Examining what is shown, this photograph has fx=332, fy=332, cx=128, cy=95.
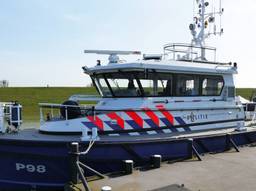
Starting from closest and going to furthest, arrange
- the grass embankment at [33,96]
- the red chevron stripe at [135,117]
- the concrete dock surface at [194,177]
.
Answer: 1. the concrete dock surface at [194,177]
2. the red chevron stripe at [135,117]
3. the grass embankment at [33,96]

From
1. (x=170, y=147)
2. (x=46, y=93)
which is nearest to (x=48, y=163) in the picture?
(x=170, y=147)

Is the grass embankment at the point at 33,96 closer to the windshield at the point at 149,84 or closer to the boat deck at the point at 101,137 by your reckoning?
the windshield at the point at 149,84

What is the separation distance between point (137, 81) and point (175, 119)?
1.33 m

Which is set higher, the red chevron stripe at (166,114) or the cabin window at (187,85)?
the cabin window at (187,85)

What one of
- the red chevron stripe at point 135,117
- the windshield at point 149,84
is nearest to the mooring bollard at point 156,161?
the red chevron stripe at point 135,117

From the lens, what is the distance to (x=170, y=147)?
7.27 meters

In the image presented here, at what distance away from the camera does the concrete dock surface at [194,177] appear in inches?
212

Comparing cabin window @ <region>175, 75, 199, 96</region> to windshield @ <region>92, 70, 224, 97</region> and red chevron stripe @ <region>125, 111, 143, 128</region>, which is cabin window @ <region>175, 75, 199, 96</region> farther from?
red chevron stripe @ <region>125, 111, 143, 128</region>

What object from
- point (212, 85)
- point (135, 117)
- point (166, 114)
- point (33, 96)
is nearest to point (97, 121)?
point (135, 117)

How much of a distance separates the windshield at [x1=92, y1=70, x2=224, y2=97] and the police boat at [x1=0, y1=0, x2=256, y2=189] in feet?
0.08

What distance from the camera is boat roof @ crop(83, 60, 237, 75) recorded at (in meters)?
7.57

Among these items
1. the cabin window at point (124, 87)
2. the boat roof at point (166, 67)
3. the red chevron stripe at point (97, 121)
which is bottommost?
the red chevron stripe at point (97, 121)

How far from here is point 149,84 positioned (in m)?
7.83

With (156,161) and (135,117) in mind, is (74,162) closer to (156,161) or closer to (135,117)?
(156,161)
